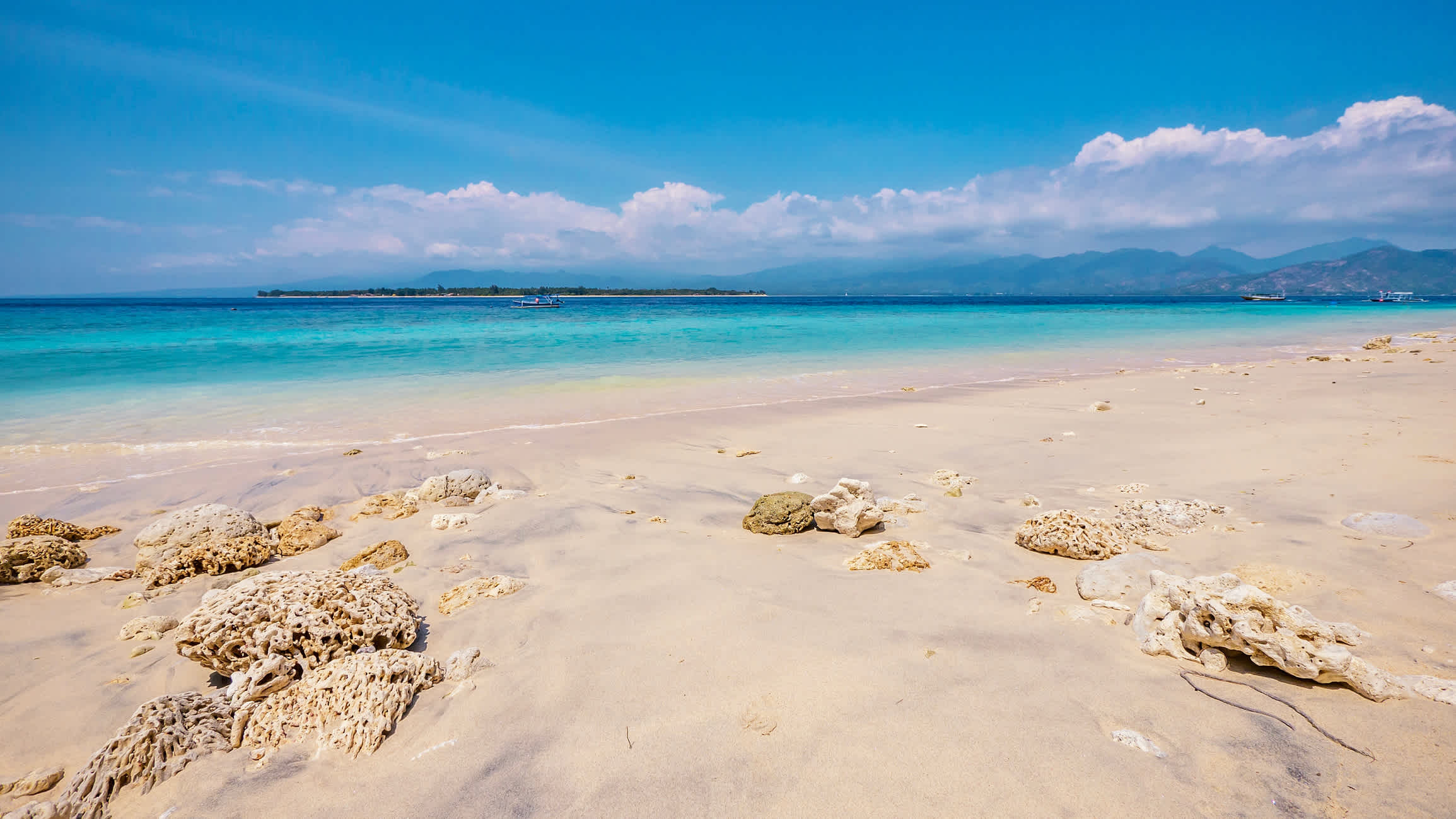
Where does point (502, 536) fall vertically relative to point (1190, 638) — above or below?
below

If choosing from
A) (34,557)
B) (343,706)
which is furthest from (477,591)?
(34,557)

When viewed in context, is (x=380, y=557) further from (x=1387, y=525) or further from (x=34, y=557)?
(x=1387, y=525)

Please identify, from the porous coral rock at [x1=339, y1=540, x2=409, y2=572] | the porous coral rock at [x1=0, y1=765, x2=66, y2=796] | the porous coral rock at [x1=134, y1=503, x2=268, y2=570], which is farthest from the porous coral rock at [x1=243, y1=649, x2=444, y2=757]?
the porous coral rock at [x1=134, y1=503, x2=268, y2=570]

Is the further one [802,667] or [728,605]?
[728,605]

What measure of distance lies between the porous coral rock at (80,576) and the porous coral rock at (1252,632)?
6644 mm

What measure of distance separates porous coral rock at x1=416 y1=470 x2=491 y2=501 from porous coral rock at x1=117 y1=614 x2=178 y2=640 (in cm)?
224

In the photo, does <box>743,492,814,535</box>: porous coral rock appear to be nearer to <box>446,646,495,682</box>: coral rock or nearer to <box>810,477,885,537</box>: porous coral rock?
<box>810,477,885,537</box>: porous coral rock

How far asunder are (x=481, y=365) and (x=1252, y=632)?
17.9 meters

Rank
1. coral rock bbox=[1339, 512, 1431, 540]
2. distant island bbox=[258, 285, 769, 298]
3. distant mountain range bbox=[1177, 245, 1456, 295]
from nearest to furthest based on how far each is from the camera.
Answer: coral rock bbox=[1339, 512, 1431, 540] < distant island bbox=[258, 285, 769, 298] < distant mountain range bbox=[1177, 245, 1456, 295]

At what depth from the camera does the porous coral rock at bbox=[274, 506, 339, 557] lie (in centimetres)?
474

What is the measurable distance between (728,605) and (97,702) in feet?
10.5

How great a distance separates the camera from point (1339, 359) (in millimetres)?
15266

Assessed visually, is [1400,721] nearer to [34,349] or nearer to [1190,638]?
[1190,638]

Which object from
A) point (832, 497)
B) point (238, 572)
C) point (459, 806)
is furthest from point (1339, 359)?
point (238, 572)
